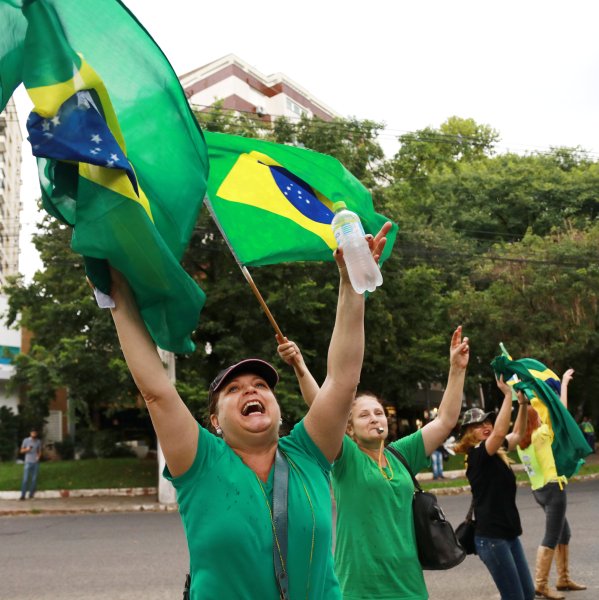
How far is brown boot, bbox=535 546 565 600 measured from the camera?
22.1ft

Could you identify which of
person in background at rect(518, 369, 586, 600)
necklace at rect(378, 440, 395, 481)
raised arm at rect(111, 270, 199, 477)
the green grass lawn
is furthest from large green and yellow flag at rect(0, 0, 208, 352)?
the green grass lawn

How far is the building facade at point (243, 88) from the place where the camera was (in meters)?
52.1

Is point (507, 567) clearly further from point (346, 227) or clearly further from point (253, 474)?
point (346, 227)

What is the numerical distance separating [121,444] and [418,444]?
93.1 ft

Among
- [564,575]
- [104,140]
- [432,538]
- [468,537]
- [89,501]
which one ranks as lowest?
[89,501]

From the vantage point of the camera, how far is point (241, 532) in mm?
2488

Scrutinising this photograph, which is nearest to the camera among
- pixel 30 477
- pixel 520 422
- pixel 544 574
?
pixel 520 422

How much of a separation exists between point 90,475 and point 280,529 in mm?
19849

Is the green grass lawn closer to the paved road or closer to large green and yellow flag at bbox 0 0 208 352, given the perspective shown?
the paved road

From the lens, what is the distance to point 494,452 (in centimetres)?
568

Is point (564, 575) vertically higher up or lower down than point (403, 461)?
lower down

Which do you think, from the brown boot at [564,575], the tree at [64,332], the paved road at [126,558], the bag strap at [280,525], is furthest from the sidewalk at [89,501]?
the bag strap at [280,525]

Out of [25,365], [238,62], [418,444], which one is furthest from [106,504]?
[238,62]

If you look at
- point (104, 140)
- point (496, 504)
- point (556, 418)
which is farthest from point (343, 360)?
Answer: point (556, 418)
